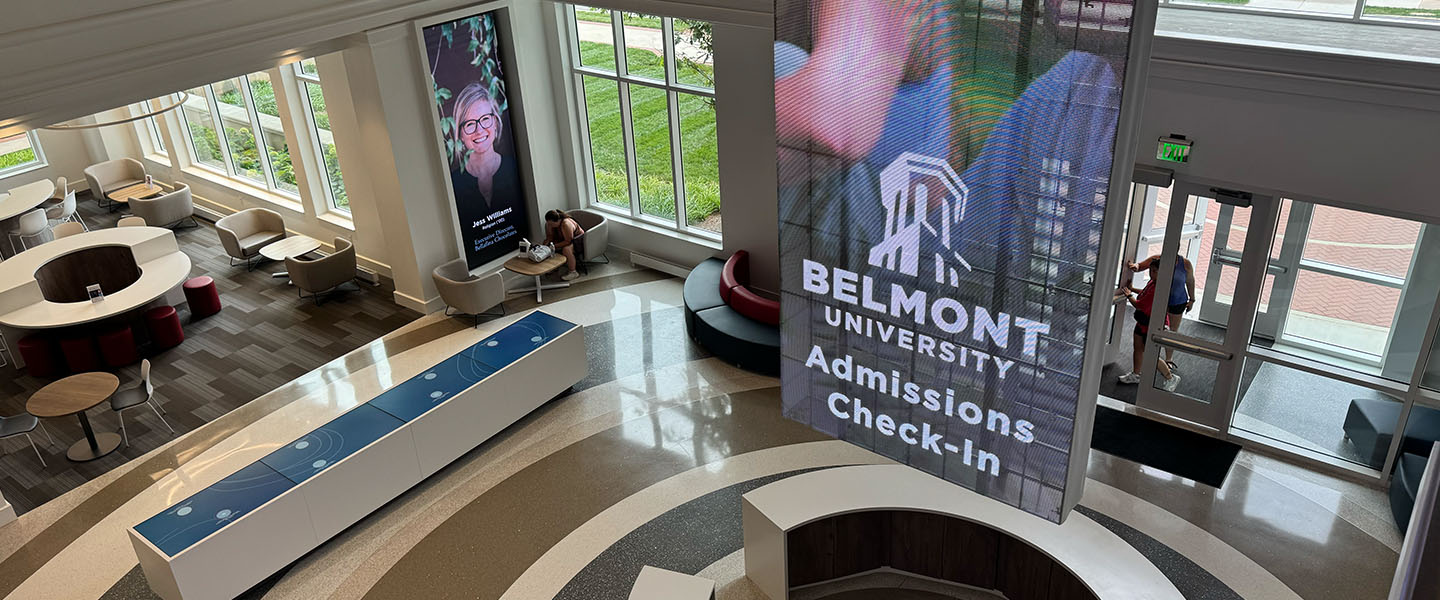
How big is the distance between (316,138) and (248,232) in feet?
5.64

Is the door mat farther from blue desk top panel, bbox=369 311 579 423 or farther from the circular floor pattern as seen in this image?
blue desk top panel, bbox=369 311 579 423

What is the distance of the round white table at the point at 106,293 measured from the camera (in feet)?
36.1

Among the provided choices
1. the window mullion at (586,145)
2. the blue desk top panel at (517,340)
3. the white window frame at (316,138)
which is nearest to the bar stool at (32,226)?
the white window frame at (316,138)

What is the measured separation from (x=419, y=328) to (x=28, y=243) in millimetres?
6845

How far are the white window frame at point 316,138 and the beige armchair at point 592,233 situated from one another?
3.07 metres

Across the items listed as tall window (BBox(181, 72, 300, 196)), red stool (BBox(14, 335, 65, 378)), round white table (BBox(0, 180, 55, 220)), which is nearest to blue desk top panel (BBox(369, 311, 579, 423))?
red stool (BBox(14, 335, 65, 378))

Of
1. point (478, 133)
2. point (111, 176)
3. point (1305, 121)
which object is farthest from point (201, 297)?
point (1305, 121)

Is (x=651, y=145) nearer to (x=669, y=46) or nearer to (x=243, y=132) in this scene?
(x=669, y=46)

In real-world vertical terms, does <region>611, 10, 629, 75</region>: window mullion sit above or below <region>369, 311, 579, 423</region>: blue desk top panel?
above

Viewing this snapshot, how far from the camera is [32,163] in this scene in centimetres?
1712

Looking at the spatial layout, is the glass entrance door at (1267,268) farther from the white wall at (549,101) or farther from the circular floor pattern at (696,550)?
the circular floor pattern at (696,550)

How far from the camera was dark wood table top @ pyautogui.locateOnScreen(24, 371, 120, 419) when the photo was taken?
30.3ft

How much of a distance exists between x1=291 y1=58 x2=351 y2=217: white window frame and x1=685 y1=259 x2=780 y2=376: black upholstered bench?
4.99 meters

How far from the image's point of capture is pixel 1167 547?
7.88 m
